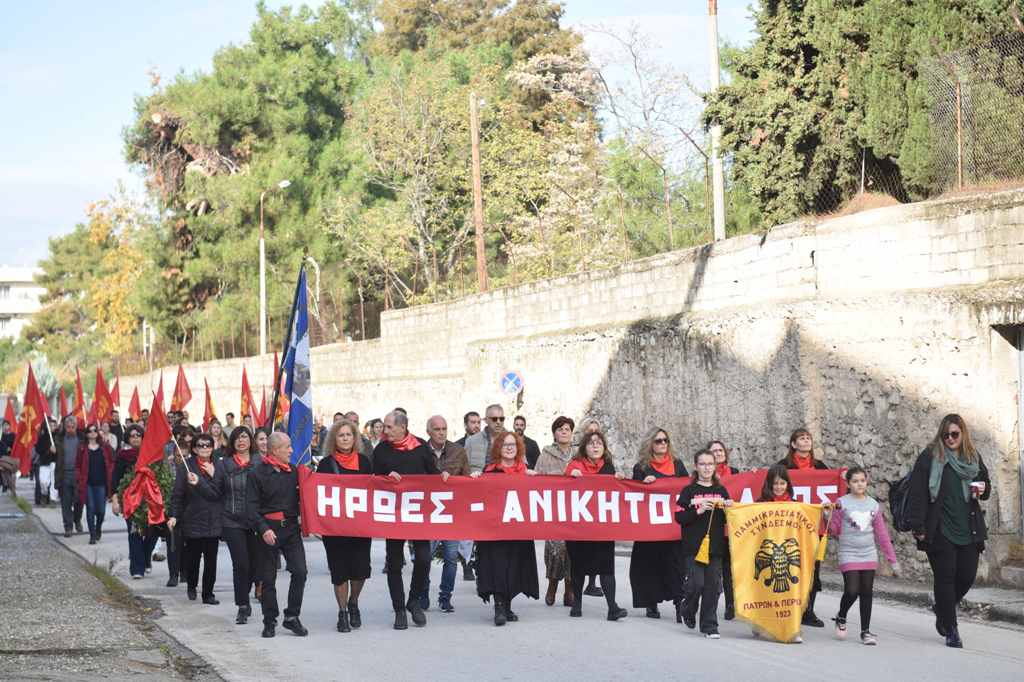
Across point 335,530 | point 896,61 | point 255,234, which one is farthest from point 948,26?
point 255,234

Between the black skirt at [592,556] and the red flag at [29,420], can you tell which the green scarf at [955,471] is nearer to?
the black skirt at [592,556]

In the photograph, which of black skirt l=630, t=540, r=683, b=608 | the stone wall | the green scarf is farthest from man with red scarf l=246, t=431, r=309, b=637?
the stone wall

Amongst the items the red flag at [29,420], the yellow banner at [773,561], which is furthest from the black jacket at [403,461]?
the red flag at [29,420]

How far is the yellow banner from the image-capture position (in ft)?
39.0

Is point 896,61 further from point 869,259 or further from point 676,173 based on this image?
point 676,173

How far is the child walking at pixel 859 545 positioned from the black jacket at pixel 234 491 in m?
4.83

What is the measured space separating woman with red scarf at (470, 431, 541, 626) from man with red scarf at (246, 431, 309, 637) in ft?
5.39

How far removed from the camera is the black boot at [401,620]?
1284 cm

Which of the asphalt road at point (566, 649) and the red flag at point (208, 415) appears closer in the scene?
the asphalt road at point (566, 649)

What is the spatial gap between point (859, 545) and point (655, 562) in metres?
2.32

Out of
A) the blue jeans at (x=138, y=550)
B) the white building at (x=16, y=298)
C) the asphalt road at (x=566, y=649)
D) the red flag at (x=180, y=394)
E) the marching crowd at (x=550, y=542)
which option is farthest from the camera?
the white building at (x=16, y=298)

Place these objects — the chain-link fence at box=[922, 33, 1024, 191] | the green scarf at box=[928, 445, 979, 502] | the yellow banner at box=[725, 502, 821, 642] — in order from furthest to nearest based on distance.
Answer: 1. the chain-link fence at box=[922, 33, 1024, 191]
2. the yellow banner at box=[725, 502, 821, 642]
3. the green scarf at box=[928, 445, 979, 502]

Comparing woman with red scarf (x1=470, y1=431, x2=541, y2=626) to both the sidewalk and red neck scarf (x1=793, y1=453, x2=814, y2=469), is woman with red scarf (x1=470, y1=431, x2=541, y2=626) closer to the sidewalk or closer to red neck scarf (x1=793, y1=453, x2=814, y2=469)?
red neck scarf (x1=793, y1=453, x2=814, y2=469)

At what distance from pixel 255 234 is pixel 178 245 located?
465 centimetres
